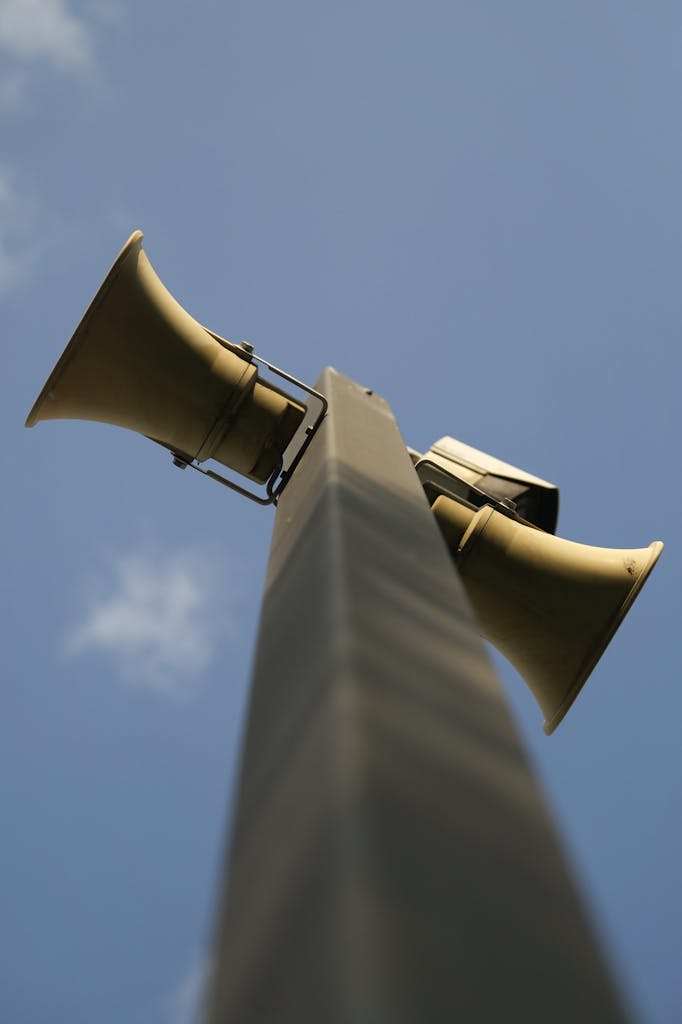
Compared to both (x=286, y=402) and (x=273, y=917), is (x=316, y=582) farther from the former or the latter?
(x=286, y=402)

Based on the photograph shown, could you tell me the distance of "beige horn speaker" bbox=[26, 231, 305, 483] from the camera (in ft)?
16.6

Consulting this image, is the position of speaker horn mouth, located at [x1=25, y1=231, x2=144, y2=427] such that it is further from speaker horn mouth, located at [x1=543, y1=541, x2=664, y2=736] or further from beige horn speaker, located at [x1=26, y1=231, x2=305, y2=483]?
speaker horn mouth, located at [x1=543, y1=541, x2=664, y2=736]

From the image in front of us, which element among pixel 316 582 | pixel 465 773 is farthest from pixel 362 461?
pixel 465 773

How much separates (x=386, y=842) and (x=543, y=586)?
4408 mm

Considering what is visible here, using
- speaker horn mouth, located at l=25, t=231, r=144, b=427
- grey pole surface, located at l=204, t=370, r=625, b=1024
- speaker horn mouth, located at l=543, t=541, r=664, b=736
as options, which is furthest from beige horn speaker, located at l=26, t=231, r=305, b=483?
grey pole surface, located at l=204, t=370, r=625, b=1024

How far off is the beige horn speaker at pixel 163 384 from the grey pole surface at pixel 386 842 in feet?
10.3

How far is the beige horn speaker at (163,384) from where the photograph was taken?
5059 millimetres

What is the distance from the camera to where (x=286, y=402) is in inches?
206

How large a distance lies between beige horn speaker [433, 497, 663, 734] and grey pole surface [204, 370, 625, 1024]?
3284 mm

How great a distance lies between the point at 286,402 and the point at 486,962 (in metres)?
4.29

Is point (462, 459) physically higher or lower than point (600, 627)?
higher

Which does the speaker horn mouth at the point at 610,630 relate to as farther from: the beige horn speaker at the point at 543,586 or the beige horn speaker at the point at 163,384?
the beige horn speaker at the point at 163,384

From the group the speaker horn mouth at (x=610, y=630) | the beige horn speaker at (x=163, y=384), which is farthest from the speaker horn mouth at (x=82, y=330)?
the speaker horn mouth at (x=610, y=630)

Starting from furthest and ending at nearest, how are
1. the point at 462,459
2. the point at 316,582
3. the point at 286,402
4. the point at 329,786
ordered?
the point at 462,459 → the point at 286,402 → the point at 316,582 → the point at 329,786
